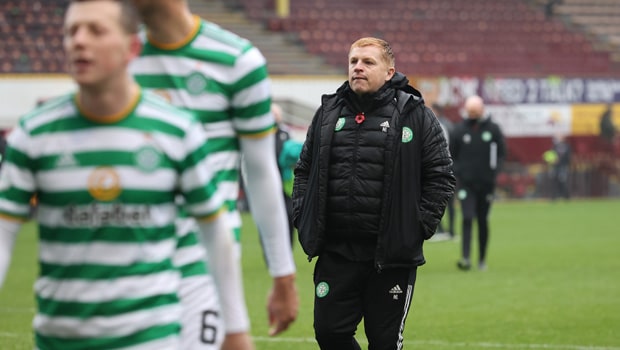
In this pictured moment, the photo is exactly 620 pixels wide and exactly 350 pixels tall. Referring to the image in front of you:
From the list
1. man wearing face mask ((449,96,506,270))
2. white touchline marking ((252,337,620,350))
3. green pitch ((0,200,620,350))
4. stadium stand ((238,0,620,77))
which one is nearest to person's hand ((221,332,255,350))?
green pitch ((0,200,620,350))

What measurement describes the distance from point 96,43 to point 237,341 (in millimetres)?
1262

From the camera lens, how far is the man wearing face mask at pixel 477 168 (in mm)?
18219

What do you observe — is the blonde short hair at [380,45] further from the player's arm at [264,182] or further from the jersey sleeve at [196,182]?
the jersey sleeve at [196,182]

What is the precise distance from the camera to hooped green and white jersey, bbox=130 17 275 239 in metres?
5.57

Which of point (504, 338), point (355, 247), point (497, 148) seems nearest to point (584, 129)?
point (497, 148)

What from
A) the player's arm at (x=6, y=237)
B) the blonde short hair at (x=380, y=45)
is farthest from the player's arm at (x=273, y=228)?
the blonde short hair at (x=380, y=45)

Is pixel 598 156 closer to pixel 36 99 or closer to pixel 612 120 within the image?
pixel 612 120

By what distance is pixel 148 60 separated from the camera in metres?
5.57

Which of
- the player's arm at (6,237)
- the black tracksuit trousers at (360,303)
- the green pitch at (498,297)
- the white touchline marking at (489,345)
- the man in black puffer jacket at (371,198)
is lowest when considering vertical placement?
the green pitch at (498,297)

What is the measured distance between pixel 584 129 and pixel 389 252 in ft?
114

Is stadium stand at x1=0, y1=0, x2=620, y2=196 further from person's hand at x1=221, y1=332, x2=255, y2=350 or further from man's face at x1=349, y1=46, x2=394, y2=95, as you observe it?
person's hand at x1=221, y1=332, x2=255, y2=350

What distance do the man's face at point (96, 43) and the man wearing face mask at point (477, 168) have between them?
14.0 meters

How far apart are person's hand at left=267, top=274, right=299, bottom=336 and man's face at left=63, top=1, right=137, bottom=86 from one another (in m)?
1.23

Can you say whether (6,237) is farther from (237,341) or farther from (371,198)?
(371,198)
